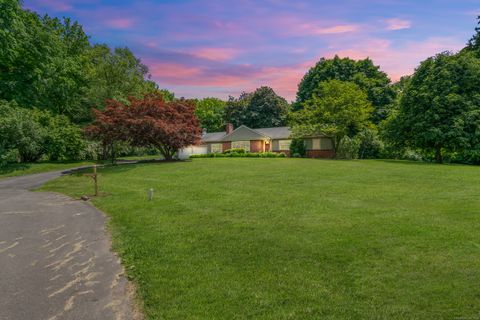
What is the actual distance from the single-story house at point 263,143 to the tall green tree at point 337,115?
247 cm

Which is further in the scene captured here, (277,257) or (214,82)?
(214,82)

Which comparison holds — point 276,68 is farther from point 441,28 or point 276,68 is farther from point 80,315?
point 80,315

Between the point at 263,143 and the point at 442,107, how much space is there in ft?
72.4

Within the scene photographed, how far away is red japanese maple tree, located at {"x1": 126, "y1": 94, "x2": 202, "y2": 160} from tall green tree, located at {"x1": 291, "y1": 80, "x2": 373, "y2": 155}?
45.0 feet

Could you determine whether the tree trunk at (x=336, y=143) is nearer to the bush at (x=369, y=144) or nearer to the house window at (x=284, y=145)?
the bush at (x=369, y=144)

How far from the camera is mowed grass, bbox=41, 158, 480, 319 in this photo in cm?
414

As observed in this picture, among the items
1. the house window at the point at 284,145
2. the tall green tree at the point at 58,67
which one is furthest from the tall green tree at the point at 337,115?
the tall green tree at the point at 58,67

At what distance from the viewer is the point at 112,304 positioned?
4.38 meters

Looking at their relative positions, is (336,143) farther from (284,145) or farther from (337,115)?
(284,145)

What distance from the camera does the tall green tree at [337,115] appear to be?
34.5 m

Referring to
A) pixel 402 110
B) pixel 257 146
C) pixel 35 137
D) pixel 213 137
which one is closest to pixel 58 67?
pixel 35 137

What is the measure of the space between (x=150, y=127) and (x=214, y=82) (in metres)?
6.19

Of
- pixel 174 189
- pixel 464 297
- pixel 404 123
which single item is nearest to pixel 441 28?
pixel 464 297

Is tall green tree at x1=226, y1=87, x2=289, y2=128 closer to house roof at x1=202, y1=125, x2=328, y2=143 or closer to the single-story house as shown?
the single-story house
